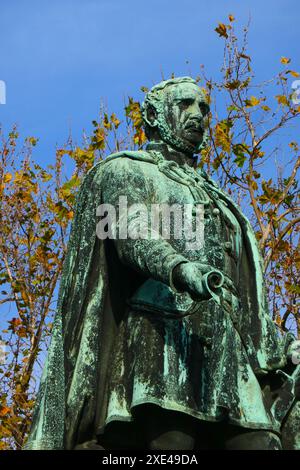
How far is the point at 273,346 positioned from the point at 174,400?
33.0 inches

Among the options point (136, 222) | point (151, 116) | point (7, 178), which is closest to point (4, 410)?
point (7, 178)

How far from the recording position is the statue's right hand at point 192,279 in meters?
5.99

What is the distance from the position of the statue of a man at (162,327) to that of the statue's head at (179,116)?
1 centimetres

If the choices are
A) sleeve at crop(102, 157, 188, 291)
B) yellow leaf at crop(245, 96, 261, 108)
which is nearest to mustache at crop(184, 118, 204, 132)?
sleeve at crop(102, 157, 188, 291)

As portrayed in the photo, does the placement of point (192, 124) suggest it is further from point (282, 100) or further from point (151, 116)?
point (282, 100)

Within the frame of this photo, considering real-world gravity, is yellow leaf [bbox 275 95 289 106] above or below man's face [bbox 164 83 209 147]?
above

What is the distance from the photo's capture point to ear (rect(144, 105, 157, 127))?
7277 mm

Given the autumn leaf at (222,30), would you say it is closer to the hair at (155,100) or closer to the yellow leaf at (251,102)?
the yellow leaf at (251,102)

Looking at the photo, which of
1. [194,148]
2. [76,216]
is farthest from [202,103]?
[76,216]

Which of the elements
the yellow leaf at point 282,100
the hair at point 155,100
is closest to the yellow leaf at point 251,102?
the yellow leaf at point 282,100

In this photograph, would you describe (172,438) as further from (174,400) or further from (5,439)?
(5,439)

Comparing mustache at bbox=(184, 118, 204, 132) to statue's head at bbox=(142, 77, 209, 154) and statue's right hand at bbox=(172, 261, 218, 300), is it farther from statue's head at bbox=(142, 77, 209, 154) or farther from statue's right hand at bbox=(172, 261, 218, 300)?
statue's right hand at bbox=(172, 261, 218, 300)

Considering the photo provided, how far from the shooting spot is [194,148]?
23.8 ft

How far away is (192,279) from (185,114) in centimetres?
150
